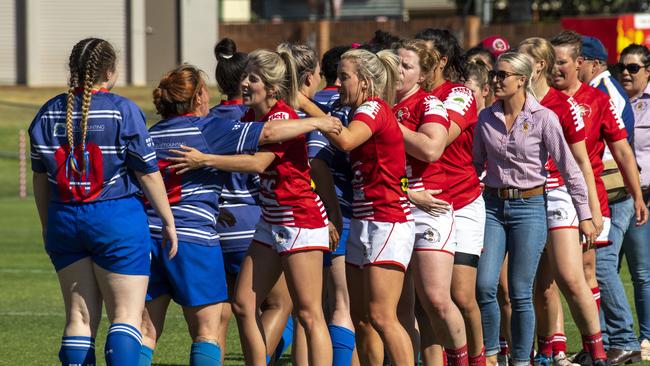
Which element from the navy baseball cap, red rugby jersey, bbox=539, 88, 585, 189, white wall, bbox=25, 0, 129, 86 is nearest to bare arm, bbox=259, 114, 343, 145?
red rugby jersey, bbox=539, 88, 585, 189

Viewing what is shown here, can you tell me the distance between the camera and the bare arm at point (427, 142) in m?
6.55

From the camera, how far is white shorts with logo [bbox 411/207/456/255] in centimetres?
671

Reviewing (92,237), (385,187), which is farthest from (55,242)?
(385,187)

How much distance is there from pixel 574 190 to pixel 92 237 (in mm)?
2969

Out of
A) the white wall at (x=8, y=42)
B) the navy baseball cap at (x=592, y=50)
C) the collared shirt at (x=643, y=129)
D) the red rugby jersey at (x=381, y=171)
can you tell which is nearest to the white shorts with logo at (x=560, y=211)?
the navy baseball cap at (x=592, y=50)

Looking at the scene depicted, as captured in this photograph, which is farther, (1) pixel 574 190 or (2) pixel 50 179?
(1) pixel 574 190

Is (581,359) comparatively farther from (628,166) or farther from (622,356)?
(628,166)

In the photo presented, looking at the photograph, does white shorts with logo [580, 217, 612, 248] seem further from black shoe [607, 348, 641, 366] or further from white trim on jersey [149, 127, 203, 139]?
white trim on jersey [149, 127, 203, 139]

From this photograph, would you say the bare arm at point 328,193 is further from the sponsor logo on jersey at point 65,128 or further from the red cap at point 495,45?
the red cap at point 495,45

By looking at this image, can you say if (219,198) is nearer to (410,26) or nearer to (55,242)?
(55,242)

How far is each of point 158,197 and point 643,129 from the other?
4.58 m

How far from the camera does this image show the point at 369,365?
6.77 m

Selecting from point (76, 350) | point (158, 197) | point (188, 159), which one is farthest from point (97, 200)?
point (76, 350)

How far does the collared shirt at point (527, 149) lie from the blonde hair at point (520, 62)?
136mm
